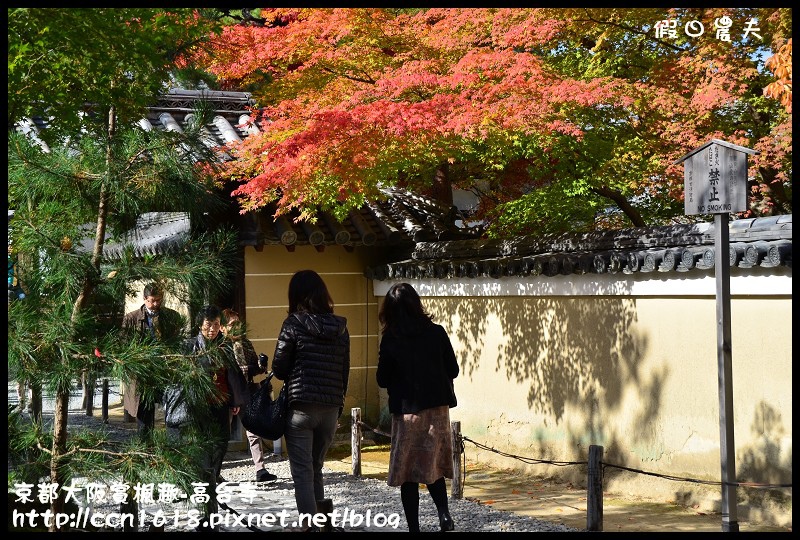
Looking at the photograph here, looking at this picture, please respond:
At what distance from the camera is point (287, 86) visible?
392 inches

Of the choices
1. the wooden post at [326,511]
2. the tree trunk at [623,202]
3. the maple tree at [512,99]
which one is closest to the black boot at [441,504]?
the wooden post at [326,511]

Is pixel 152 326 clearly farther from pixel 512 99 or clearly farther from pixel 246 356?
pixel 512 99

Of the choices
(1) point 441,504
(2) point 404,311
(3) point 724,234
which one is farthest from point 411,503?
(3) point 724,234

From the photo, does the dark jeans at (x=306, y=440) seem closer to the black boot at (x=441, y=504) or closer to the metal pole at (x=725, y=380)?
the black boot at (x=441, y=504)

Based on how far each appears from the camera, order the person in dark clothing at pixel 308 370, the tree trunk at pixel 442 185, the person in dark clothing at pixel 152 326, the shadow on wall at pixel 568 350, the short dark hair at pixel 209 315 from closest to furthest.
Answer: the person in dark clothing at pixel 152 326
the person in dark clothing at pixel 308 370
the short dark hair at pixel 209 315
the shadow on wall at pixel 568 350
the tree trunk at pixel 442 185

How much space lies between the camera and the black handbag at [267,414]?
6.27 metres

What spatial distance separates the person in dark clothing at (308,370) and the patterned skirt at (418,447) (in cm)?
51

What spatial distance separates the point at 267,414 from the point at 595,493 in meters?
2.43

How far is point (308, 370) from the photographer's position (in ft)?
20.4

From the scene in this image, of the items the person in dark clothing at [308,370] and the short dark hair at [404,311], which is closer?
the person in dark clothing at [308,370]

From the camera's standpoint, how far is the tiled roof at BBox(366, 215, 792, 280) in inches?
279
